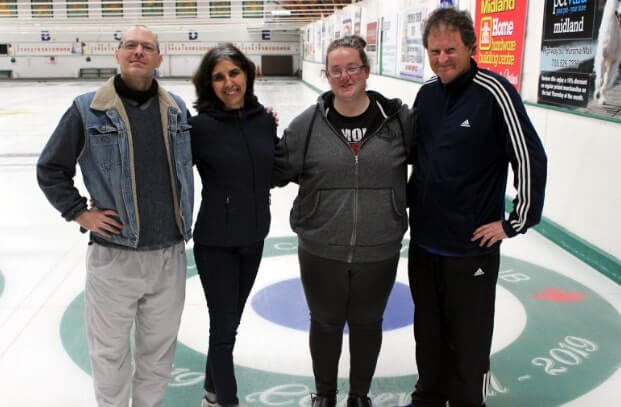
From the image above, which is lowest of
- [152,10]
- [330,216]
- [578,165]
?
[578,165]

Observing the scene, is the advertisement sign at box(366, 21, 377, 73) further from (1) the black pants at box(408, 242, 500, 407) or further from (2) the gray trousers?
(2) the gray trousers

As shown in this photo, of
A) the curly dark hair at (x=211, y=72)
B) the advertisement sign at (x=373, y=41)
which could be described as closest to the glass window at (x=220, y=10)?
the advertisement sign at (x=373, y=41)

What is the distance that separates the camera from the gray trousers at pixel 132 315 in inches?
76.2

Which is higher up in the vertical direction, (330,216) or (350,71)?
(350,71)

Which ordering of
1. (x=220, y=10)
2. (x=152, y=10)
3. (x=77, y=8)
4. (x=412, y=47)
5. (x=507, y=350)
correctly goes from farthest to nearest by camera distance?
(x=220, y=10) < (x=152, y=10) < (x=77, y=8) < (x=412, y=47) < (x=507, y=350)

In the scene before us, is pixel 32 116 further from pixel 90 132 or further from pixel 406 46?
pixel 90 132

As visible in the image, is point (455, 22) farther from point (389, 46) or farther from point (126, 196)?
point (389, 46)

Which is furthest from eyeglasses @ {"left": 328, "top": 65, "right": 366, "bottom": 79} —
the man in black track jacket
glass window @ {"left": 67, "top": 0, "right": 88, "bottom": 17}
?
glass window @ {"left": 67, "top": 0, "right": 88, "bottom": 17}

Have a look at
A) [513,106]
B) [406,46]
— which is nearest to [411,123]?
[513,106]

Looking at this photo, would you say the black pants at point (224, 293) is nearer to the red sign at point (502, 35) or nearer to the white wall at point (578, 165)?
the white wall at point (578, 165)

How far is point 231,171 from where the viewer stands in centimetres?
202

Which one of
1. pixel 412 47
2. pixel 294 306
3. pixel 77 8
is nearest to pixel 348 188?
pixel 294 306

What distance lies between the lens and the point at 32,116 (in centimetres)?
1281

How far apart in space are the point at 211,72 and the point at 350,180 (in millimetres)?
614
